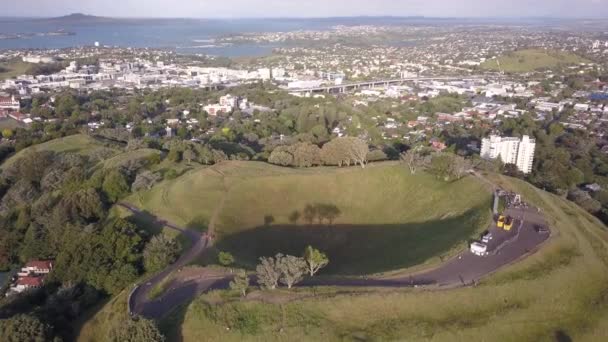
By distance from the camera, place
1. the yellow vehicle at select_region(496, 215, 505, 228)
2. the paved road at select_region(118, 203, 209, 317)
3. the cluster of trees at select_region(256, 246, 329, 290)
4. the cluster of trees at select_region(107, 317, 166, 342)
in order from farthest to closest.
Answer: the yellow vehicle at select_region(496, 215, 505, 228), the paved road at select_region(118, 203, 209, 317), the cluster of trees at select_region(256, 246, 329, 290), the cluster of trees at select_region(107, 317, 166, 342)

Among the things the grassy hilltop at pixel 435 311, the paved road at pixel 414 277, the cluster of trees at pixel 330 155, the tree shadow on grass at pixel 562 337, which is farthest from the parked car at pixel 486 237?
the cluster of trees at pixel 330 155

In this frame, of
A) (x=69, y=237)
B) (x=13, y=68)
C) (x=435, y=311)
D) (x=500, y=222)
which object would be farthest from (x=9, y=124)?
(x=435, y=311)

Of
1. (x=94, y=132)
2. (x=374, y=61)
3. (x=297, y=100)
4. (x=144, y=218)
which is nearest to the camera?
(x=144, y=218)

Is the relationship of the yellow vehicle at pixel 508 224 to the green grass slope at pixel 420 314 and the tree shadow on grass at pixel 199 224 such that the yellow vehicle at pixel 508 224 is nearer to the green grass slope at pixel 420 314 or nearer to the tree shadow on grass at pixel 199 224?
the green grass slope at pixel 420 314

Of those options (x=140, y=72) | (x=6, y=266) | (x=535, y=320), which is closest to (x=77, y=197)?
(x=6, y=266)

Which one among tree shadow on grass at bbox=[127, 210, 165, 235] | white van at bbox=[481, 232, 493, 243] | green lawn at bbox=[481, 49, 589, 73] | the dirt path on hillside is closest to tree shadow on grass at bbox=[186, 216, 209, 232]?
the dirt path on hillside

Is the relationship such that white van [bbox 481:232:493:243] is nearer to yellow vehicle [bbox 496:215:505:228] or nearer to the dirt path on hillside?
yellow vehicle [bbox 496:215:505:228]

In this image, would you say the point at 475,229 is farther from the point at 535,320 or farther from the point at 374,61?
the point at 374,61
